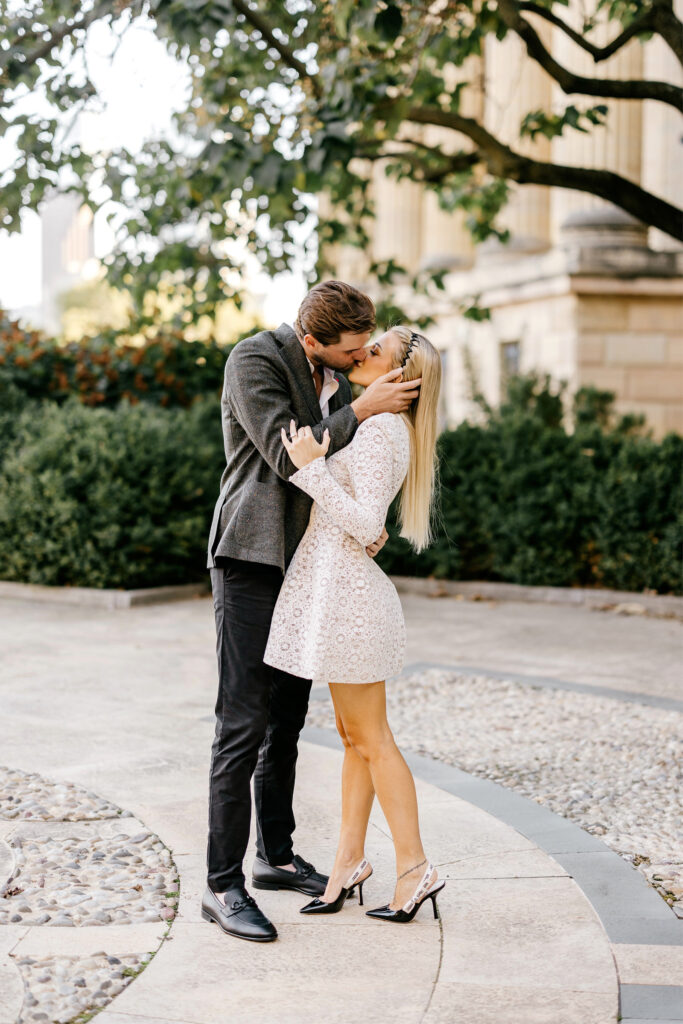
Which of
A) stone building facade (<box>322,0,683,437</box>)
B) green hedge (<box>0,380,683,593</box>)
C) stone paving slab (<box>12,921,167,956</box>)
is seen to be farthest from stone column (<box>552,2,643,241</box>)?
stone paving slab (<box>12,921,167,956</box>)

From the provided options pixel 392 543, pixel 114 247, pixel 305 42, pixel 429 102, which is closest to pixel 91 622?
pixel 392 543

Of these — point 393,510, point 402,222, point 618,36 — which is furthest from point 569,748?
point 402,222

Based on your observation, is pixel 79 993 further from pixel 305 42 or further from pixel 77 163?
pixel 305 42

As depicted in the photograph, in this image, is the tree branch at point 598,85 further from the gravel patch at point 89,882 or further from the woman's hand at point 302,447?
the gravel patch at point 89,882

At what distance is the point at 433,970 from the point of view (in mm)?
3293

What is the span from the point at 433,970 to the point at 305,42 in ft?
26.8

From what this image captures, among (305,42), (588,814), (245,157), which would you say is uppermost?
(305,42)

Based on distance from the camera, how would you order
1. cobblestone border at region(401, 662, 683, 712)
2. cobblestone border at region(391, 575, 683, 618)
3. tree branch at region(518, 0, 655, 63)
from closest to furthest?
cobblestone border at region(401, 662, 683, 712)
tree branch at region(518, 0, 655, 63)
cobblestone border at region(391, 575, 683, 618)

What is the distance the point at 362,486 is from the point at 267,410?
0.37 meters

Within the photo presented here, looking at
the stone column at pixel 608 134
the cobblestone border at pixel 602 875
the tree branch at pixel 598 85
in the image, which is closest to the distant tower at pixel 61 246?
the stone column at pixel 608 134

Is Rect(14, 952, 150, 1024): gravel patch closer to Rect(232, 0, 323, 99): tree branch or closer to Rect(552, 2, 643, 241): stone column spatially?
Rect(232, 0, 323, 99): tree branch

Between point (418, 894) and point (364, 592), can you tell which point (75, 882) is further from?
point (364, 592)

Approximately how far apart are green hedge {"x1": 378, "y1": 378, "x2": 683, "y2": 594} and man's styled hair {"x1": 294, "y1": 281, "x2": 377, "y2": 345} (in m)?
6.60

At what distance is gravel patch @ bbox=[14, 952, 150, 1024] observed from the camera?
2.96 metres
